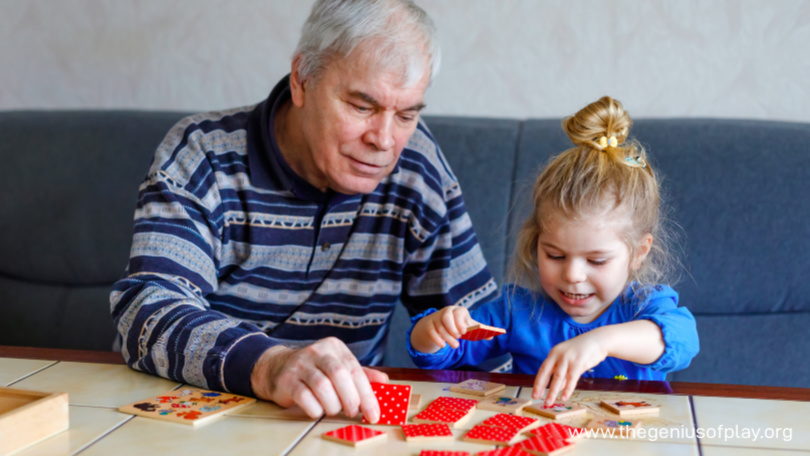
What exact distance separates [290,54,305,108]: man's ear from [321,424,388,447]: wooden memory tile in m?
0.89

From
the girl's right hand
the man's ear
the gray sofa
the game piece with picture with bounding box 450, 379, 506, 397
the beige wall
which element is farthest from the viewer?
the beige wall

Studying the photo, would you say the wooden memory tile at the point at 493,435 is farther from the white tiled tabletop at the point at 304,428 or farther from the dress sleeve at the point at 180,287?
the dress sleeve at the point at 180,287

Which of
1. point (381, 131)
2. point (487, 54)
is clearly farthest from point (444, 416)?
point (487, 54)

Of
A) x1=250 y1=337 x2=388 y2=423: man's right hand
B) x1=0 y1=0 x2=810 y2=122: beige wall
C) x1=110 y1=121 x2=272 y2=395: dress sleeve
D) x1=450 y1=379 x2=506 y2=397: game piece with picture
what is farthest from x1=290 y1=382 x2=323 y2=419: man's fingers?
x1=0 y1=0 x2=810 y2=122: beige wall

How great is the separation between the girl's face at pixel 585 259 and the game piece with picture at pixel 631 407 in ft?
1.11

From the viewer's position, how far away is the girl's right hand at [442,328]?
1287mm

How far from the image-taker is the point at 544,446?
0.88 meters

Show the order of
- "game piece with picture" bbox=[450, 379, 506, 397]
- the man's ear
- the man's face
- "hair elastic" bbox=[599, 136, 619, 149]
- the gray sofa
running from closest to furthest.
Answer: "game piece with picture" bbox=[450, 379, 506, 397], "hair elastic" bbox=[599, 136, 619, 149], the man's face, the man's ear, the gray sofa

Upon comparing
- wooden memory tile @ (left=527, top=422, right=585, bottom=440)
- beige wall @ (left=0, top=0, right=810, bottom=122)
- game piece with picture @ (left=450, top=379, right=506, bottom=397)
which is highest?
beige wall @ (left=0, top=0, right=810, bottom=122)

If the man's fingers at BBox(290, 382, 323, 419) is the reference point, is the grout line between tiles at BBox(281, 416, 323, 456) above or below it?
below

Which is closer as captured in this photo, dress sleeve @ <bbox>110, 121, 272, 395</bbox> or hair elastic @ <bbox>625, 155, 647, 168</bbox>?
dress sleeve @ <bbox>110, 121, 272, 395</bbox>

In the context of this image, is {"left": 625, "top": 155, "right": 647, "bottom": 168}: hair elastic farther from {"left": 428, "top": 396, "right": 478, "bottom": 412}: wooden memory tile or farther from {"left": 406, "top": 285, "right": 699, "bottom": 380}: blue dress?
{"left": 428, "top": 396, "right": 478, "bottom": 412}: wooden memory tile

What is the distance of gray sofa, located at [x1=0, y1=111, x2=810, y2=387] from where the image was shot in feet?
6.59

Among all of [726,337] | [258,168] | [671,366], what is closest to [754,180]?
[726,337]
